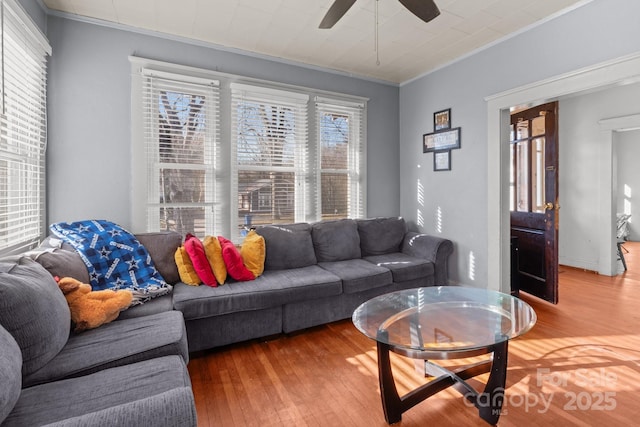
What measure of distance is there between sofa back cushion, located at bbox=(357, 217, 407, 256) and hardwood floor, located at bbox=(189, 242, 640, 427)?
1.09 meters

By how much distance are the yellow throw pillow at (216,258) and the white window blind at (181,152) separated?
0.68 meters

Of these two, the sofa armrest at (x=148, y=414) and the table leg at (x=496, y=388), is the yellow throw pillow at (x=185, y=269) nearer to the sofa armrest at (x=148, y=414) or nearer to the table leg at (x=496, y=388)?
the sofa armrest at (x=148, y=414)

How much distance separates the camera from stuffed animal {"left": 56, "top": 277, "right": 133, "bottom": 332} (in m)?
1.79

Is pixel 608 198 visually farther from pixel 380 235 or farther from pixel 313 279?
pixel 313 279

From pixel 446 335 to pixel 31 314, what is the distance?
2017 mm

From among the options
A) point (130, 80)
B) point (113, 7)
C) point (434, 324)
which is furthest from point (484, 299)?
point (113, 7)

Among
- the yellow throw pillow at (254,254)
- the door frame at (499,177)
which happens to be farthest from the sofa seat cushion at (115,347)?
the door frame at (499,177)

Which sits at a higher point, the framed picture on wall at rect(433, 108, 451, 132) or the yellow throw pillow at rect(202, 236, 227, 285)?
the framed picture on wall at rect(433, 108, 451, 132)

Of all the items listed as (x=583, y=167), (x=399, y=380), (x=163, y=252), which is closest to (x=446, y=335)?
(x=399, y=380)

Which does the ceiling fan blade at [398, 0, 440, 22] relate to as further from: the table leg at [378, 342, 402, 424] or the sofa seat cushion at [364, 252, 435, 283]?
the sofa seat cushion at [364, 252, 435, 283]

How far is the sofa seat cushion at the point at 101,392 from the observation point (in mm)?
1115

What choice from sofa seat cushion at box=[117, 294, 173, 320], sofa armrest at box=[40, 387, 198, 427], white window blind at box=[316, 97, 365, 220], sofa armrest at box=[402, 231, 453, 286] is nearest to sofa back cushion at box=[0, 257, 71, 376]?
sofa seat cushion at box=[117, 294, 173, 320]

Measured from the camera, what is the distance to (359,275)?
2969mm

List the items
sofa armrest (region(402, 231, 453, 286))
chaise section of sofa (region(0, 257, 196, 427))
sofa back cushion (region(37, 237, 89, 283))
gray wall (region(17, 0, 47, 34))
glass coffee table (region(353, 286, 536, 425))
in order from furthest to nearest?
sofa armrest (region(402, 231, 453, 286))
gray wall (region(17, 0, 47, 34))
sofa back cushion (region(37, 237, 89, 283))
glass coffee table (region(353, 286, 536, 425))
chaise section of sofa (region(0, 257, 196, 427))
